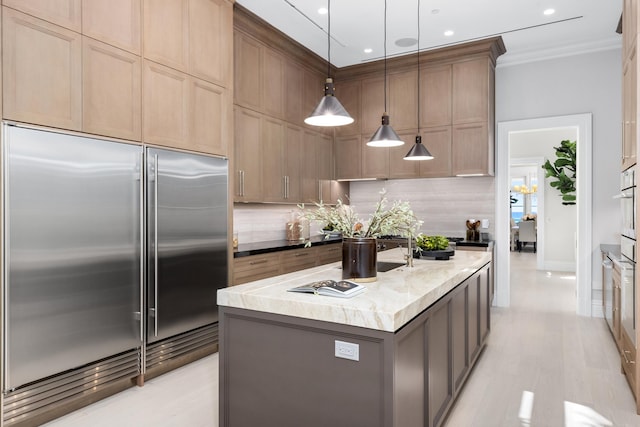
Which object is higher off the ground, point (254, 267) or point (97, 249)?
point (97, 249)

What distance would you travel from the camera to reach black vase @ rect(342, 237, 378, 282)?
2.37m

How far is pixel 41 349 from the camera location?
2.45 meters

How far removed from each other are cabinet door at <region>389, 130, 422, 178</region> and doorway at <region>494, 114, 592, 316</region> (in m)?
1.11

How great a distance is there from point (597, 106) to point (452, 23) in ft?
7.04

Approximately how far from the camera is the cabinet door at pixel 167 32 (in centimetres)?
308


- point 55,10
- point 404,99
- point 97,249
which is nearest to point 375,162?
point 404,99

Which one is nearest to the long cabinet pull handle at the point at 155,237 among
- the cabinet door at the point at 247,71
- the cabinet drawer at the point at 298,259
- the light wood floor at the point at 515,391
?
the light wood floor at the point at 515,391

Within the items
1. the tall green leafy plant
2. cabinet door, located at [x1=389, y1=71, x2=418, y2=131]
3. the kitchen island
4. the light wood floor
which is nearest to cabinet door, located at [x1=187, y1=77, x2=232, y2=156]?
the kitchen island

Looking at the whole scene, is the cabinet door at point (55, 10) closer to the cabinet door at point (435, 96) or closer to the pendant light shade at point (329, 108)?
the pendant light shade at point (329, 108)

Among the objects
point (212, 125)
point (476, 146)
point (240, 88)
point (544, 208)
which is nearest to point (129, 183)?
point (212, 125)

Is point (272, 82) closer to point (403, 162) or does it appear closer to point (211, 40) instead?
point (211, 40)

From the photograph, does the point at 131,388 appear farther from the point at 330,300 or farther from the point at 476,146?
the point at 476,146

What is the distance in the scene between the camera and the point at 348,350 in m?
1.78

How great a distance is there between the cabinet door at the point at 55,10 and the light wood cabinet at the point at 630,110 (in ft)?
11.8
